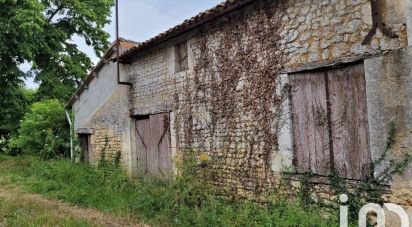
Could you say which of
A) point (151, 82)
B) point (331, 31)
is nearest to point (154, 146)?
point (151, 82)

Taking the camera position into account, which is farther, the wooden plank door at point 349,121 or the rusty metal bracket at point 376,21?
the wooden plank door at point 349,121

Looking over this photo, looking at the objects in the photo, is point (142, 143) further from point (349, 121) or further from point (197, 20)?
point (349, 121)

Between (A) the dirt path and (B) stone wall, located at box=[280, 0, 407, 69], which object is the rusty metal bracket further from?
(A) the dirt path

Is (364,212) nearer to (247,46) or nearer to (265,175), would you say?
(265,175)

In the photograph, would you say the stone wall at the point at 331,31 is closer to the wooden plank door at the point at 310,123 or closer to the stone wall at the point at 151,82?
the wooden plank door at the point at 310,123

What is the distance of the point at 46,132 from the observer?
13.5 meters

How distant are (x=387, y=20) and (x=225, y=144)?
11.9ft

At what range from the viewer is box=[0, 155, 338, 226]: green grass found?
5246 mm

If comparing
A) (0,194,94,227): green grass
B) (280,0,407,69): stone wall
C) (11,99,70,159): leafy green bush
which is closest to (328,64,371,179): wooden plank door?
(280,0,407,69): stone wall

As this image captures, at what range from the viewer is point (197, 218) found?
5.70 meters

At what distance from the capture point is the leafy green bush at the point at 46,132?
43.5 ft

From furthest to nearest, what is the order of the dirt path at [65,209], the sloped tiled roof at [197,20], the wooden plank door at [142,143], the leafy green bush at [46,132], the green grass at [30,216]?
the leafy green bush at [46,132] → the wooden plank door at [142,143] → the sloped tiled roof at [197,20] → the dirt path at [65,209] → the green grass at [30,216]

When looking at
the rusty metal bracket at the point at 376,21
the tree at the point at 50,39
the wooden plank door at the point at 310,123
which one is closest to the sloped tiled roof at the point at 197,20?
the wooden plank door at the point at 310,123

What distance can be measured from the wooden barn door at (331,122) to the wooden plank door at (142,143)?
4.81 meters
